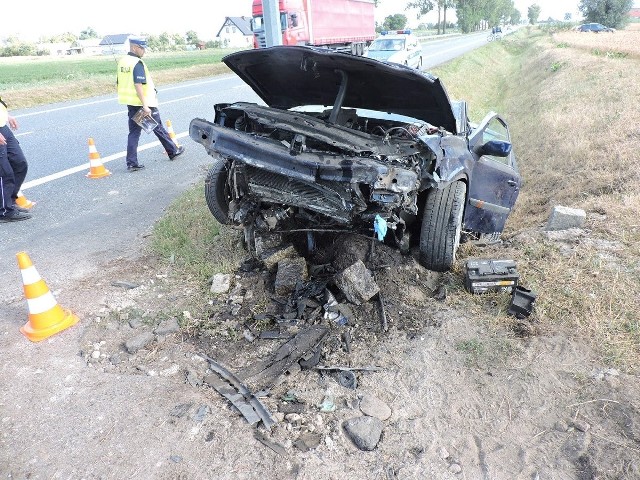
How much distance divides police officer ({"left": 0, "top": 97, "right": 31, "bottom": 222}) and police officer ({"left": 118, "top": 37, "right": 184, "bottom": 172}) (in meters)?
1.65

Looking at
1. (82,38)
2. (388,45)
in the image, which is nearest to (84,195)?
(388,45)

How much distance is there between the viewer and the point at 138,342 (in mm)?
3049

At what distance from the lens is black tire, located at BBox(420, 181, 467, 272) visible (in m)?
3.58

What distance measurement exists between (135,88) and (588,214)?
5912 millimetres

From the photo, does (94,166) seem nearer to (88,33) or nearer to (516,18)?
(88,33)

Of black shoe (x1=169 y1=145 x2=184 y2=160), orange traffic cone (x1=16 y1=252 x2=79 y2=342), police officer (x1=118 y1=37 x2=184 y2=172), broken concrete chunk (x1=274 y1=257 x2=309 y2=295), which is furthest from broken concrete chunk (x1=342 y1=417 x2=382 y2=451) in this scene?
black shoe (x1=169 y1=145 x2=184 y2=160)

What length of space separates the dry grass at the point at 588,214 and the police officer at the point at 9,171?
4897 millimetres

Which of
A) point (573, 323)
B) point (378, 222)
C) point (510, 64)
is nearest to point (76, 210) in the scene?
point (378, 222)

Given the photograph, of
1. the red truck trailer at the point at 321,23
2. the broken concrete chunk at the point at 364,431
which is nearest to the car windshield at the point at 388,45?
the red truck trailer at the point at 321,23

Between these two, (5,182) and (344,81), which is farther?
(5,182)

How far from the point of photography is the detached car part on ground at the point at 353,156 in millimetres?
3006

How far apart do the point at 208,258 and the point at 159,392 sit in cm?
161

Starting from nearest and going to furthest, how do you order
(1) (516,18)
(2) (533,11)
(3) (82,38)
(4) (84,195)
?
(4) (84,195), (3) (82,38), (2) (533,11), (1) (516,18)

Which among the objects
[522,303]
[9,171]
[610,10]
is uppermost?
[610,10]
